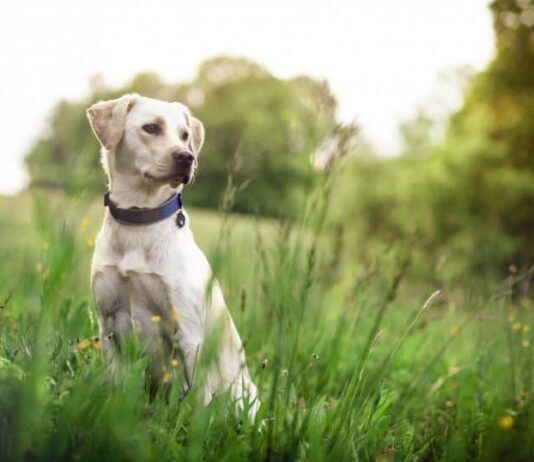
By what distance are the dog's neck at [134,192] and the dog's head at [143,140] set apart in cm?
3

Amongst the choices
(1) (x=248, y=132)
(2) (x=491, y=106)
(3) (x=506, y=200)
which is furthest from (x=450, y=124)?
(1) (x=248, y=132)

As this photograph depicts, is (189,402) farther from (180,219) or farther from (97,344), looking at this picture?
(180,219)

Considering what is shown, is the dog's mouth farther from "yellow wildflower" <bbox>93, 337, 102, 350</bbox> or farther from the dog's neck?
"yellow wildflower" <bbox>93, 337, 102, 350</bbox>

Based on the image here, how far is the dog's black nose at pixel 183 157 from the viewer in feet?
10.8

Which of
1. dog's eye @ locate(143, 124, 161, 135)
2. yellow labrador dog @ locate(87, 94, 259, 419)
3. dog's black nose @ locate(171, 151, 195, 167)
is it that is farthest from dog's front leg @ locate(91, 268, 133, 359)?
dog's eye @ locate(143, 124, 161, 135)

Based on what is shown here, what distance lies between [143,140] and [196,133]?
1.42ft

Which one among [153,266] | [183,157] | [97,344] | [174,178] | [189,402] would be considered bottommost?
[97,344]

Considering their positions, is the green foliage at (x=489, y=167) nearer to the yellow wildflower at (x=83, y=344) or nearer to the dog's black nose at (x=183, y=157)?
the dog's black nose at (x=183, y=157)

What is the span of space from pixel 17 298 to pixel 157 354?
78.7 inches

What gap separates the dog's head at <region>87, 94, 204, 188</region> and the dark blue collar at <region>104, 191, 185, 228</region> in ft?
0.36

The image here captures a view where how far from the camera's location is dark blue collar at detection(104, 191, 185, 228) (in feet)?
10.8

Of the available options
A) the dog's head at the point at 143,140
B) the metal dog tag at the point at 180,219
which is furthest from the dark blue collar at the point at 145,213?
the dog's head at the point at 143,140

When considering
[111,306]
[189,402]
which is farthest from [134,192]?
[189,402]

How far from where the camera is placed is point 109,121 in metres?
3.45
